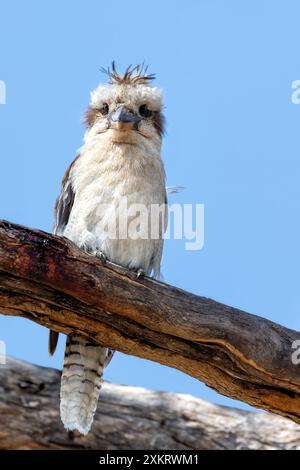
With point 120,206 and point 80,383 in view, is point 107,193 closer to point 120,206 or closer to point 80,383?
point 120,206

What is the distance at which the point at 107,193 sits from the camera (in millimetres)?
4043

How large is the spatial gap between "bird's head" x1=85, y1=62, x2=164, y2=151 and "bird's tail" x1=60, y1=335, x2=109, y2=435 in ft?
3.91

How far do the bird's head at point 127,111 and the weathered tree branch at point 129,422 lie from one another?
62.6 inches

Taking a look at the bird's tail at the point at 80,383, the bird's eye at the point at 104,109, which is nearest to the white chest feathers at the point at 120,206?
the bird's eye at the point at 104,109

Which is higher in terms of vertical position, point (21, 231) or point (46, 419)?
point (21, 231)

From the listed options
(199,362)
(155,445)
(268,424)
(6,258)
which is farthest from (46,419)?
(6,258)

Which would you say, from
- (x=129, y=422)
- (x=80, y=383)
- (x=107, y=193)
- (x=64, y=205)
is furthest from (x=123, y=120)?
(x=129, y=422)

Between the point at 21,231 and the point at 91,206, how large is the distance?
1109 mm

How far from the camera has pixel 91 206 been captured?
13.1 ft

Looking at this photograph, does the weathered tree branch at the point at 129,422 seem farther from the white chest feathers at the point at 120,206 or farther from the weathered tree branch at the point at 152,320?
the weathered tree branch at the point at 152,320

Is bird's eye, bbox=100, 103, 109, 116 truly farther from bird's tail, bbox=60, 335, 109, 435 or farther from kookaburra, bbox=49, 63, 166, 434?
bird's tail, bbox=60, 335, 109, 435

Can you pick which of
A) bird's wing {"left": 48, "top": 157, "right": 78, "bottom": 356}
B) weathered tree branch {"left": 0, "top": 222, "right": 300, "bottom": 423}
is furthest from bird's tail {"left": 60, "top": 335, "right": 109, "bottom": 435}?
weathered tree branch {"left": 0, "top": 222, "right": 300, "bottom": 423}

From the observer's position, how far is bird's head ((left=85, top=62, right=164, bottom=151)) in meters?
4.30
